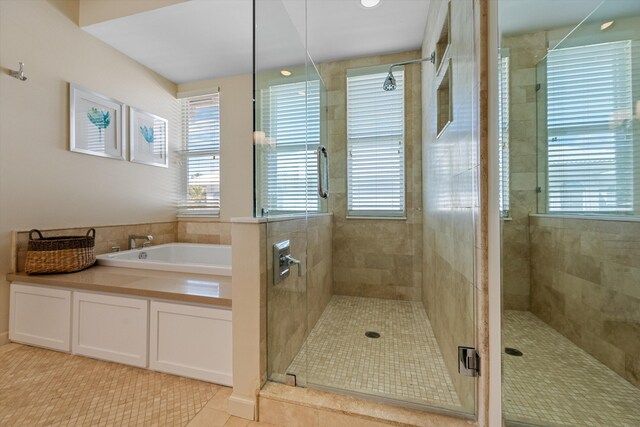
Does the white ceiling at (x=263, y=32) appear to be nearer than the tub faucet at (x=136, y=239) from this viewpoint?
Yes

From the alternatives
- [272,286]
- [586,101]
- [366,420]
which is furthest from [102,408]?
[586,101]

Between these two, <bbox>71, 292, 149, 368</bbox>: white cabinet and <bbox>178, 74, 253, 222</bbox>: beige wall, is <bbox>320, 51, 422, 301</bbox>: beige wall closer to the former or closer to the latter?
<bbox>178, 74, 253, 222</bbox>: beige wall

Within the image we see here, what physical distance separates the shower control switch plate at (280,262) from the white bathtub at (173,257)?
2.59 feet

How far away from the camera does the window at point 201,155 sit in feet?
10.7

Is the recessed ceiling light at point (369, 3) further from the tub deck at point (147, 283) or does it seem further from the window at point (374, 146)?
the tub deck at point (147, 283)

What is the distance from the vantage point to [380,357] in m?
1.67

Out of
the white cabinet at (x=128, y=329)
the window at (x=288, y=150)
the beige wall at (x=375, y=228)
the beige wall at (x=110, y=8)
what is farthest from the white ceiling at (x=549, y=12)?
Answer: the beige wall at (x=110, y=8)

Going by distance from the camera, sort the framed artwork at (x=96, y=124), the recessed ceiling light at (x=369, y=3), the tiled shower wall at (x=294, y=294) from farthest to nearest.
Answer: the framed artwork at (x=96, y=124) → the recessed ceiling light at (x=369, y=3) → the tiled shower wall at (x=294, y=294)

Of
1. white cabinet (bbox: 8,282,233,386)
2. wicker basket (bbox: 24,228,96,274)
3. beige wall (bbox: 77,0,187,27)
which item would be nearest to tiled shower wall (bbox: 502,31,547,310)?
white cabinet (bbox: 8,282,233,386)

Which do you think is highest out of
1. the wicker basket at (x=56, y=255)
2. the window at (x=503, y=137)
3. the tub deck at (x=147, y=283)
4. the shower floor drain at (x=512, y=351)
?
the window at (x=503, y=137)

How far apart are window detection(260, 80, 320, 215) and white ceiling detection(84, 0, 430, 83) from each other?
0.20 m

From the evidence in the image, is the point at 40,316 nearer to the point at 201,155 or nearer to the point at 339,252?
the point at 201,155

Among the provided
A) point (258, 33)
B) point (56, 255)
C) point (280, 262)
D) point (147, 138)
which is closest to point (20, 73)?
point (147, 138)

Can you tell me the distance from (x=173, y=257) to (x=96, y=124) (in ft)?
4.92
